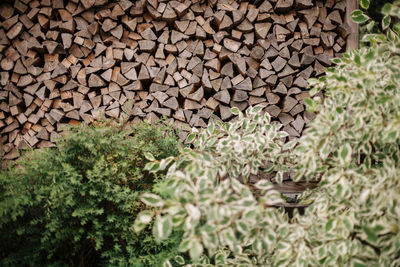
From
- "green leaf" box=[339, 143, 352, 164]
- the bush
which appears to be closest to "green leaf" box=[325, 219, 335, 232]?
"green leaf" box=[339, 143, 352, 164]

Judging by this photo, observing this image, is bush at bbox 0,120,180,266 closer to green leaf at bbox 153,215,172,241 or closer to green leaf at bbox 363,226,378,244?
green leaf at bbox 153,215,172,241

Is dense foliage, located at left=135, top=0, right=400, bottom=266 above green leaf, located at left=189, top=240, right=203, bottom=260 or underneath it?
above

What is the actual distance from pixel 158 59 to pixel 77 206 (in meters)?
1.39

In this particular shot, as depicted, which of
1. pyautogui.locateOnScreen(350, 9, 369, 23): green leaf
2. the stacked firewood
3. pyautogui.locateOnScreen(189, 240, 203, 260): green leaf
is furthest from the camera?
the stacked firewood

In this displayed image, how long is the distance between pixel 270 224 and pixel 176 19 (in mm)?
1925

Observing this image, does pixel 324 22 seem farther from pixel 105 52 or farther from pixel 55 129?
pixel 55 129

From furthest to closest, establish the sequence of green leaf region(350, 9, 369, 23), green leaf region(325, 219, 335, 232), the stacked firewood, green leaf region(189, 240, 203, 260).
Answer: the stacked firewood, green leaf region(350, 9, 369, 23), green leaf region(325, 219, 335, 232), green leaf region(189, 240, 203, 260)

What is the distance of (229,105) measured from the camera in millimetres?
2281

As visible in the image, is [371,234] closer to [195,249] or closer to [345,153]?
[345,153]

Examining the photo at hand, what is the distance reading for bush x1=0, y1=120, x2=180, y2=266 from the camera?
1391 millimetres

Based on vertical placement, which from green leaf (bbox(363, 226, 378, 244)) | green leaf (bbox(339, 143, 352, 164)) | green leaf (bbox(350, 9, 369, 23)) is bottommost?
green leaf (bbox(363, 226, 378, 244))

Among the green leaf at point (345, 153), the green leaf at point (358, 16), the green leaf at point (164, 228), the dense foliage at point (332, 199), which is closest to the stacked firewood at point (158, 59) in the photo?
the green leaf at point (358, 16)

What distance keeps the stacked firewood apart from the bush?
2.33ft

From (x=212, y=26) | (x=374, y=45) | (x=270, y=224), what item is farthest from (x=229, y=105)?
(x=270, y=224)
